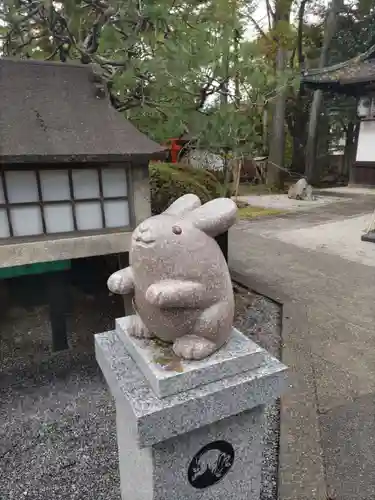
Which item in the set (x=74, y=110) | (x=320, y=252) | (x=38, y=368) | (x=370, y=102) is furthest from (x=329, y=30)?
(x=38, y=368)

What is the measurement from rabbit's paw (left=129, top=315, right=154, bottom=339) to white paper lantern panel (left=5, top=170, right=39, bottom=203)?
5.01 ft

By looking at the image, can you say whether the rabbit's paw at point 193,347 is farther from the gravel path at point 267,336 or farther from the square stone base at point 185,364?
the gravel path at point 267,336

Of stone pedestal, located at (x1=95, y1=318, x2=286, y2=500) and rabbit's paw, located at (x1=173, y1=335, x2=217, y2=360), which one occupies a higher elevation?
rabbit's paw, located at (x1=173, y1=335, x2=217, y2=360)

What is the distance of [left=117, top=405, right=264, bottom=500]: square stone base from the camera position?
5.28 ft

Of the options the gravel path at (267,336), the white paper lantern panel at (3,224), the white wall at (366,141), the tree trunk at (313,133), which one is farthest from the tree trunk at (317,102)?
the white paper lantern panel at (3,224)

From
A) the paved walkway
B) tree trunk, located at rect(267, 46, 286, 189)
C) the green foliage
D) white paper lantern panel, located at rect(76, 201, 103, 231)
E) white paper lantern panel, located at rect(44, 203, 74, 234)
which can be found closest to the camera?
the paved walkway

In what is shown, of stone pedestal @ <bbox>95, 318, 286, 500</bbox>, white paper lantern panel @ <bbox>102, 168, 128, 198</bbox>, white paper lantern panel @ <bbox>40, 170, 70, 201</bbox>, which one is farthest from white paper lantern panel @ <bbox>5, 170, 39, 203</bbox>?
stone pedestal @ <bbox>95, 318, 286, 500</bbox>

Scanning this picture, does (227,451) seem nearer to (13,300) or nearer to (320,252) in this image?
(13,300)

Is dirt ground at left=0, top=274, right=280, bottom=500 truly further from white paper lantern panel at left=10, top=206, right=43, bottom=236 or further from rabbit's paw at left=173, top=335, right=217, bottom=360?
white paper lantern panel at left=10, top=206, right=43, bottom=236

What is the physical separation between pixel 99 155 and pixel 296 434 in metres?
2.37

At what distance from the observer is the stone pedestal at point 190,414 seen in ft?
4.80

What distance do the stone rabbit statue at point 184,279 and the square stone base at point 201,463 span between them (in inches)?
15.8

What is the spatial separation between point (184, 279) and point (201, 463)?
89 centimetres

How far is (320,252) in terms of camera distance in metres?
6.89
